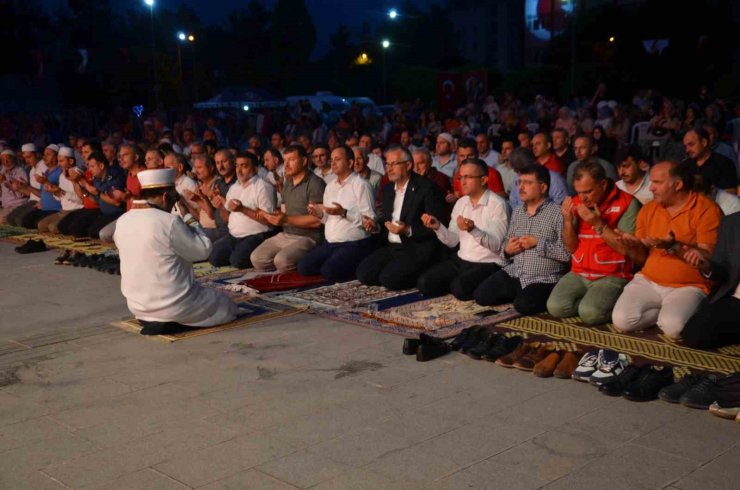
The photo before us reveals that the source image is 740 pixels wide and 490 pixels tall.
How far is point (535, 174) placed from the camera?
732 centimetres

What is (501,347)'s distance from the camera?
6.00m

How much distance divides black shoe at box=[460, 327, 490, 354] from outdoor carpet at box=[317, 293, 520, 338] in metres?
0.45

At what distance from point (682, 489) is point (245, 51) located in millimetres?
52388

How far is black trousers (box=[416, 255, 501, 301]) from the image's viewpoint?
25.6 ft

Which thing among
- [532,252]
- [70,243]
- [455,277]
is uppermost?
[532,252]

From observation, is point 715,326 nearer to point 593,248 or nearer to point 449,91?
point 593,248

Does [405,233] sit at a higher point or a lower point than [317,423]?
higher

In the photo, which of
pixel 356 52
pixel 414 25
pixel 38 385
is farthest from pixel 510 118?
pixel 414 25

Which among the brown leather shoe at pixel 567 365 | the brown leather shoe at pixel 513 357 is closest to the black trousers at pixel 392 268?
the brown leather shoe at pixel 513 357

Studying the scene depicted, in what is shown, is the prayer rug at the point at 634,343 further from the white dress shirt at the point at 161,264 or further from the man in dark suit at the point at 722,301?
the white dress shirt at the point at 161,264

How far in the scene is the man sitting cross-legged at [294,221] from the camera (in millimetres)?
9438

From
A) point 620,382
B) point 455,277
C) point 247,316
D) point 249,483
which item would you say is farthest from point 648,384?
point 247,316

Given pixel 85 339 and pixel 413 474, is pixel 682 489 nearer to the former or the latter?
pixel 413 474

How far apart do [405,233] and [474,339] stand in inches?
98.4
